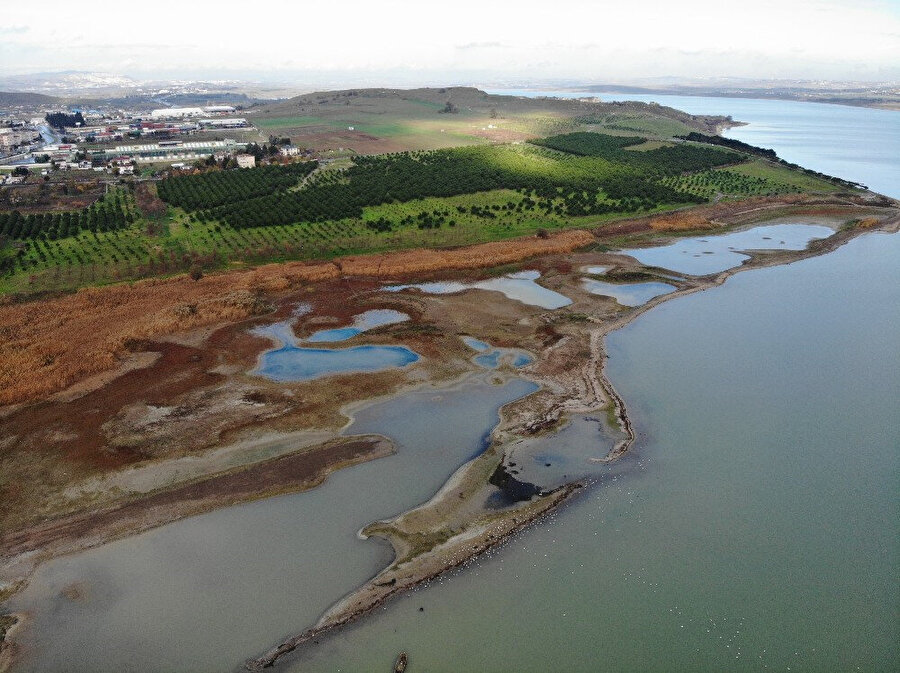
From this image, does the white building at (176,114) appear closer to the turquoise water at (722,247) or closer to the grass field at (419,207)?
the grass field at (419,207)

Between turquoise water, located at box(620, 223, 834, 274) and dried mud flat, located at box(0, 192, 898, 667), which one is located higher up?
turquoise water, located at box(620, 223, 834, 274)

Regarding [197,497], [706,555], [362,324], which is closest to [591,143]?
[362,324]

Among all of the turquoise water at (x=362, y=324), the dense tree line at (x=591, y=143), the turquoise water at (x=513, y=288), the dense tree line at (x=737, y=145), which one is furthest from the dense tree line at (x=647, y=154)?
the turquoise water at (x=362, y=324)

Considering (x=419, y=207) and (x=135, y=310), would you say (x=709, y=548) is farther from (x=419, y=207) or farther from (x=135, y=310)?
(x=419, y=207)

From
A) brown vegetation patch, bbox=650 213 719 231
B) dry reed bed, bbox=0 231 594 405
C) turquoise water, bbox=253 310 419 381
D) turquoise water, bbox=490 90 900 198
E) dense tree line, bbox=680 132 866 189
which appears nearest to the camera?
dry reed bed, bbox=0 231 594 405

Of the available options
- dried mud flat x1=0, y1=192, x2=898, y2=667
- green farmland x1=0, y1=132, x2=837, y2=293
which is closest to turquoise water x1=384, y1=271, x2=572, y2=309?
dried mud flat x1=0, y1=192, x2=898, y2=667

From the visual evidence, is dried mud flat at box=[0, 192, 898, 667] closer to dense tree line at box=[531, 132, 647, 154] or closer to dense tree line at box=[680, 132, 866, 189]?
dense tree line at box=[680, 132, 866, 189]

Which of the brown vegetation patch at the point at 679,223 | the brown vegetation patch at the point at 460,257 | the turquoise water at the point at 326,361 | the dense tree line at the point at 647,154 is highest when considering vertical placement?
the dense tree line at the point at 647,154
